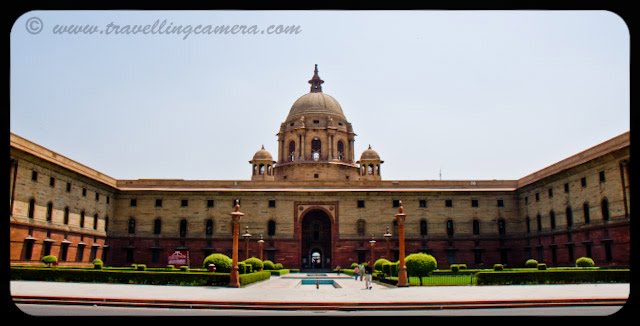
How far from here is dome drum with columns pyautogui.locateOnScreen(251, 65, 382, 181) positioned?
5362 centimetres

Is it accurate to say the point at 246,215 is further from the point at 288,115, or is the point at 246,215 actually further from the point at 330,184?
the point at 288,115

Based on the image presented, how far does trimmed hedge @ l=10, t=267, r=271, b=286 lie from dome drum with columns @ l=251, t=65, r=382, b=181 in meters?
28.4

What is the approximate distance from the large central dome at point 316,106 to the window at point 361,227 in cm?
1518

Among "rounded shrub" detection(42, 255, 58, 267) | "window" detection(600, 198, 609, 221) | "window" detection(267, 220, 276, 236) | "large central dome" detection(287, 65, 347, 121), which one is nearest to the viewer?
"rounded shrub" detection(42, 255, 58, 267)

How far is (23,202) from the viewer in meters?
31.2

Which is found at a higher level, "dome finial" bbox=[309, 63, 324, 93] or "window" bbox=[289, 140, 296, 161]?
"dome finial" bbox=[309, 63, 324, 93]

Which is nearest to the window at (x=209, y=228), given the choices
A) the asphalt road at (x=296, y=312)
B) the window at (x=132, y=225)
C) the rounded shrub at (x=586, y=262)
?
the window at (x=132, y=225)

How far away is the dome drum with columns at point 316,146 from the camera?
176ft

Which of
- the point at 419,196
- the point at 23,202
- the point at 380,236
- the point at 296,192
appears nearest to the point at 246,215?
the point at 296,192

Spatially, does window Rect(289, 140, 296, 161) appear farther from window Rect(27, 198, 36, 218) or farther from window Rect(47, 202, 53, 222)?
window Rect(27, 198, 36, 218)

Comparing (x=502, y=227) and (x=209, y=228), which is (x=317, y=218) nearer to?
(x=209, y=228)

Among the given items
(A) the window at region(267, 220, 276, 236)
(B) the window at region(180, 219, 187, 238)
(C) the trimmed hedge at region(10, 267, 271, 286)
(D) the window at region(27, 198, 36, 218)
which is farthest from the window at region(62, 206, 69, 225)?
(A) the window at region(267, 220, 276, 236)

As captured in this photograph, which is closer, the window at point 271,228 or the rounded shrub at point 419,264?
the rounded shrub at point 419,264

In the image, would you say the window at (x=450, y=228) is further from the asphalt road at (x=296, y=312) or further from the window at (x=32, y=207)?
the window at (x=32, y=207)
